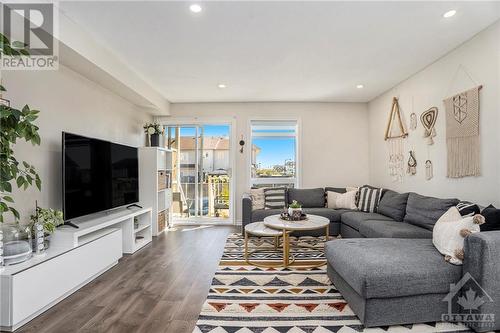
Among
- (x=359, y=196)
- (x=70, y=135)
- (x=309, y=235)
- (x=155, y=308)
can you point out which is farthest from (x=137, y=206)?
(x=359, y=196)

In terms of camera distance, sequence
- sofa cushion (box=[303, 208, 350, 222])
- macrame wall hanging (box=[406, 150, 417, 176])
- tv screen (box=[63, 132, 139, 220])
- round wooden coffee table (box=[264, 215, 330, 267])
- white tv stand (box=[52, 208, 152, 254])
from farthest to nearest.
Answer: sofa cushion (box=[303, 208, 350, 222]) < macrame wall hanging (box=[406, 150, 417, 176]) < round wooden coffee table (box=[264, 215, 330, 267]) < tv screen (box=[63, 132, 139, 220]) < white tv stand (box=[52, 208, 152, 254])

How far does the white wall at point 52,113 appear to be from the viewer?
2.55 meters

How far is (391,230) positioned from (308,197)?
6.49 feet

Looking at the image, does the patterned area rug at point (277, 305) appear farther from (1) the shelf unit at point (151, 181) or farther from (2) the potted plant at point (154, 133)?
(2) the potted plant at point (154, 133)

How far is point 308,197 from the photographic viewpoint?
5.02 m

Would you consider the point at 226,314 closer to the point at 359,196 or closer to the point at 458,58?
the point at 359,196

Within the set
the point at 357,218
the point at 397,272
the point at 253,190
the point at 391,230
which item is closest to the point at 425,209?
the point at 391,230

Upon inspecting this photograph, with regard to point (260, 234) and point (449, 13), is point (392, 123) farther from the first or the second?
point (260, 234)

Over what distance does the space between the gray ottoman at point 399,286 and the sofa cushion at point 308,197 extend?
2824 mm

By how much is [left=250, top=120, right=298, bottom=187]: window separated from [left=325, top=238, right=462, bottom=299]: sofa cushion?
3609 mm

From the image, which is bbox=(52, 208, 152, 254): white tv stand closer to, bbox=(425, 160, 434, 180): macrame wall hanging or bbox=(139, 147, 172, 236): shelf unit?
bbox=(139, 147, 172, 236): shelf unit

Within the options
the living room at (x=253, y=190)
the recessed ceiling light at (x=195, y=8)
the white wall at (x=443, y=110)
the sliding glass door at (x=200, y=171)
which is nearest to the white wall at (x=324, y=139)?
the sliding glass door at (x=200, y=171)

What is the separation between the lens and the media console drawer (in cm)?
195

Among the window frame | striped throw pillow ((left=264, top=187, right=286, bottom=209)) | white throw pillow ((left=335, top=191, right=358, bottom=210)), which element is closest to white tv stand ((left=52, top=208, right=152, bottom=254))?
striped throw pillow ((left=264, top=187, right=286, bottom=209))
